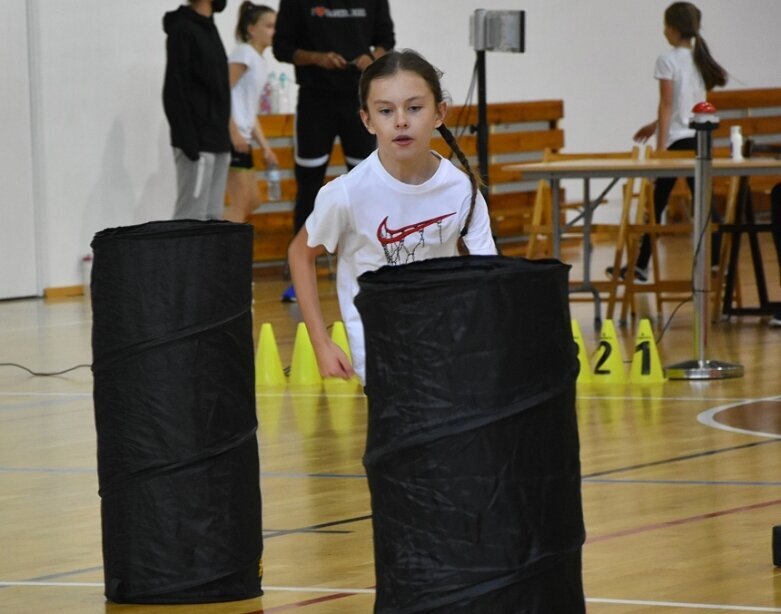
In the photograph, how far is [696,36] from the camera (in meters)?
11.1

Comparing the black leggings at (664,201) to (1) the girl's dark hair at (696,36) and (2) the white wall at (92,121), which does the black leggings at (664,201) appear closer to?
(1) the girl's dark hair at (696,36)

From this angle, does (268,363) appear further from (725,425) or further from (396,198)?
(396,198)

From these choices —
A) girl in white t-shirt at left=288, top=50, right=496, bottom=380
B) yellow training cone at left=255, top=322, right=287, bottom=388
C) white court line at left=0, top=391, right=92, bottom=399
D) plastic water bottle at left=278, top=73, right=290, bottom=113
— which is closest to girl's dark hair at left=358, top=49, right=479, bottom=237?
girl in white t-shirt at left=288, top=50, right=496, bottom=380

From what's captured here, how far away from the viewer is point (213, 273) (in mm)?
4094

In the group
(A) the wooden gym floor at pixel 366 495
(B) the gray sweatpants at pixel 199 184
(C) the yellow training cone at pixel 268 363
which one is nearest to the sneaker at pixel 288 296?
(B) the gray sweatpants at pixel 199 184

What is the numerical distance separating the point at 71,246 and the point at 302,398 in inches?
211

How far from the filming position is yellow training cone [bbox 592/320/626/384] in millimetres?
7918

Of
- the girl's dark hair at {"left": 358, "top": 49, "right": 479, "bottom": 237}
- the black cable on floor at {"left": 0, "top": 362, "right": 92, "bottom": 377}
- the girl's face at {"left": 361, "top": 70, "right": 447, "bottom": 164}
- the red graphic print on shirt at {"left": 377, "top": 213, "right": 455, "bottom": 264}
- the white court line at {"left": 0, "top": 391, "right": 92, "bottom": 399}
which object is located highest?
the girl's dark hair at {"left": 358, "top": 49, "right": 479, "bottom": 237}

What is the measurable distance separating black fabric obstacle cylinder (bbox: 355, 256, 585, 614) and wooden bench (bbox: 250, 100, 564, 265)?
34.1 ft

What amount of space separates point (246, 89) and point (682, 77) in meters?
3.28

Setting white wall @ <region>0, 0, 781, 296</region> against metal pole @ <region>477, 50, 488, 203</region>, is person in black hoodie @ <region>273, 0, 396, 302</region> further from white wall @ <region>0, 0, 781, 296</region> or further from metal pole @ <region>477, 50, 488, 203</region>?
white wall @ <region>0, 0, 781, 296</region>

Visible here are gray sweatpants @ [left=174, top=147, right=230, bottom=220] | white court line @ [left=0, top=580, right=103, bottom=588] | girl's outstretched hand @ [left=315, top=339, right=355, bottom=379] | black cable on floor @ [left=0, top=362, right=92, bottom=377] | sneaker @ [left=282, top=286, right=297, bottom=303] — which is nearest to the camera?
girl's outstretched hand @ [left=315, top=339, right=355, bottom=379]

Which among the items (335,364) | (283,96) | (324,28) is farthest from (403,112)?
(283,96)

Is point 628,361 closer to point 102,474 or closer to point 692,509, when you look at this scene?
point 692,509
